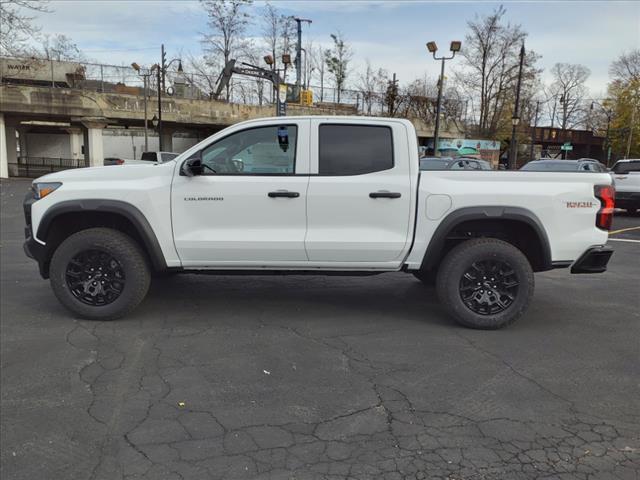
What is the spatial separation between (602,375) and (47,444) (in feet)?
12.8

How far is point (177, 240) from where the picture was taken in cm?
506

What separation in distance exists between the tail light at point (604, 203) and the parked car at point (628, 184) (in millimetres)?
11640

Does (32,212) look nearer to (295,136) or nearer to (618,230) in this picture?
(295,136)

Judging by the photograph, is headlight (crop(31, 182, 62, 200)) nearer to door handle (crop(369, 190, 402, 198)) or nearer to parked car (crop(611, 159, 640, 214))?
door handle (crop(369, 190, 402, 198))

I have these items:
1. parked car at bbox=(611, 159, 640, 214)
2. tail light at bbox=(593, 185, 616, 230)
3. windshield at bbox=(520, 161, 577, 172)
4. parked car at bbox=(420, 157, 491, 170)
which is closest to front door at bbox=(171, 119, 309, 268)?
tail light at bbox=(593, 185, 616, 230)

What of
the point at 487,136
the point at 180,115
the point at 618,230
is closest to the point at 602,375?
the point at 618,230

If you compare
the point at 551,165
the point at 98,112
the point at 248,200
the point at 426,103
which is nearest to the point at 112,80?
the point at 98,112

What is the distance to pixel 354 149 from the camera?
5.13 meters

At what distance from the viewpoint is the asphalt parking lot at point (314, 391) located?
294 centimetres

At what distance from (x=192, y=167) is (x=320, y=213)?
1.25 meters

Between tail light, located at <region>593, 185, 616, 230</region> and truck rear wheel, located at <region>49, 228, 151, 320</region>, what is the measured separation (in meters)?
4.34

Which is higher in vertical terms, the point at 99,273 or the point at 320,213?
the point at 320,213

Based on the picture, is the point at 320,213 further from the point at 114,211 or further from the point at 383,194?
the point at 114,211

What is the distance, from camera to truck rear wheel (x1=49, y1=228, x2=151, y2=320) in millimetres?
5059
